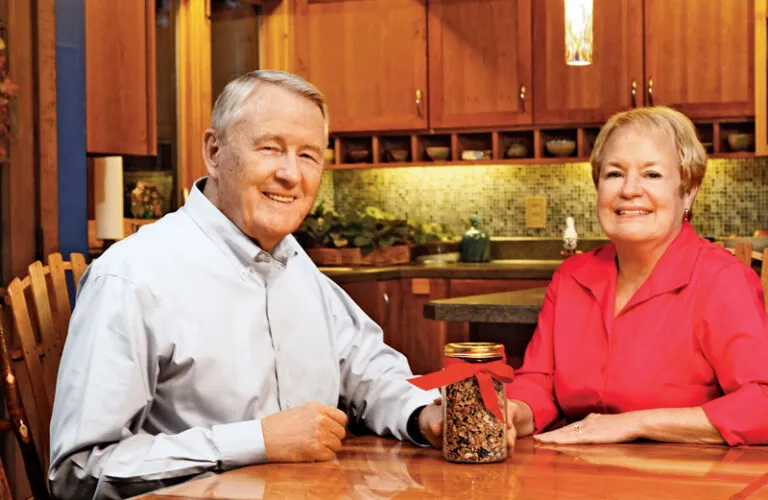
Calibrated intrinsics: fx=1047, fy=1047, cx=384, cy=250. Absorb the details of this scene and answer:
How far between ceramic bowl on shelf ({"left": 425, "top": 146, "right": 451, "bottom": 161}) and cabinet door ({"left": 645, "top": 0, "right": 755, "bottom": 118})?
117cm

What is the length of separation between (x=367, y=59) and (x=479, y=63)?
0.66m

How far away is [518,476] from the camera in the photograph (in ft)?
4.79

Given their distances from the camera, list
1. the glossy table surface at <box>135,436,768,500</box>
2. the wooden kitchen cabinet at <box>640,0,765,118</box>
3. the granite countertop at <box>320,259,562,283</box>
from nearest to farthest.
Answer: the glossy table surface at <box>135,436,768,500</box>, the granite countertop at <box>320,259,562,283</box>, the wooden kitchen cabinet at <box>640,0,765,118</box>

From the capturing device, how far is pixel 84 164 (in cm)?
390

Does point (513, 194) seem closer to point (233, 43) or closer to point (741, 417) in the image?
point (233, 43)

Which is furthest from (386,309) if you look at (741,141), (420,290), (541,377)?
(541,377)

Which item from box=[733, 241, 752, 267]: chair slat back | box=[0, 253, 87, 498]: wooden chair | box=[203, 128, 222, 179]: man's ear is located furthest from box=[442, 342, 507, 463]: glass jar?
box=[733, 241, 752, 267]: chair slat back

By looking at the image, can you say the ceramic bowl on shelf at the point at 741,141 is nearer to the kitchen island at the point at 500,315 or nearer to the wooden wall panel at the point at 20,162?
the kitchen island at the point at 500,315

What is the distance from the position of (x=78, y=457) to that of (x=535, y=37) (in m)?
4.73

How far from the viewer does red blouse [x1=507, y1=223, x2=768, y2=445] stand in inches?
75.8

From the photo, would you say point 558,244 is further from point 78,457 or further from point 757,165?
point 78,457

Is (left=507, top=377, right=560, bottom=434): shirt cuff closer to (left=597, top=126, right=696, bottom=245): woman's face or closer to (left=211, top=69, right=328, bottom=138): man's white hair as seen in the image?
(left=597, top=126, right=696, bottom=245): woman's face

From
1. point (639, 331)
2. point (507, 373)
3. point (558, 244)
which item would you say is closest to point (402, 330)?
point (558, 244)

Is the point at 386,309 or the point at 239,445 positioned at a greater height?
the point at 239,445
